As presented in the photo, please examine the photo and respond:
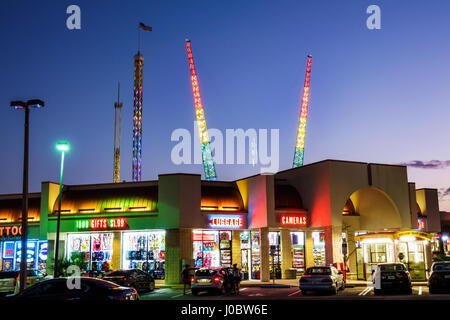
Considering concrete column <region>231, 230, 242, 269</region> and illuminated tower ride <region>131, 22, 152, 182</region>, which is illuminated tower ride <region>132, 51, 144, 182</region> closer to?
illuminated tower ride <region>131, 22, 152, 182</region>

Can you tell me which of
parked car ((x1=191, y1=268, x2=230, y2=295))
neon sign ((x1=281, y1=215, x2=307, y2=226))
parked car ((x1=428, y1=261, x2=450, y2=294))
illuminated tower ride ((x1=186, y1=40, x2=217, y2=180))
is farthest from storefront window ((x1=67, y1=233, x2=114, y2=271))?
illuminated tower ride ((x1=186, y1=40, x2=217, y2=180))

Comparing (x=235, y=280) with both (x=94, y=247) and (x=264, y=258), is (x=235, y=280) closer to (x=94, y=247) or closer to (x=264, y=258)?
(x=264, y=258)

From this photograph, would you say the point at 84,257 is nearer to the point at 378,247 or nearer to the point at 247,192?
the point at 247,192

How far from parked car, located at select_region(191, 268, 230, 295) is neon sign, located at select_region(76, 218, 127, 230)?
12.2 meters

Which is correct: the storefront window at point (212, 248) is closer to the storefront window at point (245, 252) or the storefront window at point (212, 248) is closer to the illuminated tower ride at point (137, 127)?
the storefront window at point (245, 252)

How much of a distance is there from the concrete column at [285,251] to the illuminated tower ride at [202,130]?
1679 inches

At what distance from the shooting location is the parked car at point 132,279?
29.3 metres

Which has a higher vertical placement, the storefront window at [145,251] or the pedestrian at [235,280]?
the storefront window at [145,251]

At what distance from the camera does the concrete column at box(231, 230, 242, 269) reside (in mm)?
41675

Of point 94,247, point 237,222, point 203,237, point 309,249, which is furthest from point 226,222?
point 94,247

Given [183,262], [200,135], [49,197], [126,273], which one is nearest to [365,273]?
[183,262]

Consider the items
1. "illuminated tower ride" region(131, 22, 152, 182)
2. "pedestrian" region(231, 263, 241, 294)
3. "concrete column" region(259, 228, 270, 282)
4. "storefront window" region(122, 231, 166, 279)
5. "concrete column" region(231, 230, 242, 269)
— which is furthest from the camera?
"illuminated tower ride" region(131, 22, 152, 182)

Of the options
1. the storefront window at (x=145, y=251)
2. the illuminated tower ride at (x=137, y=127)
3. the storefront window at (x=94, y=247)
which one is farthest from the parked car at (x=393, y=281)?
the illuminated tower ride at (x=137, y=127)
